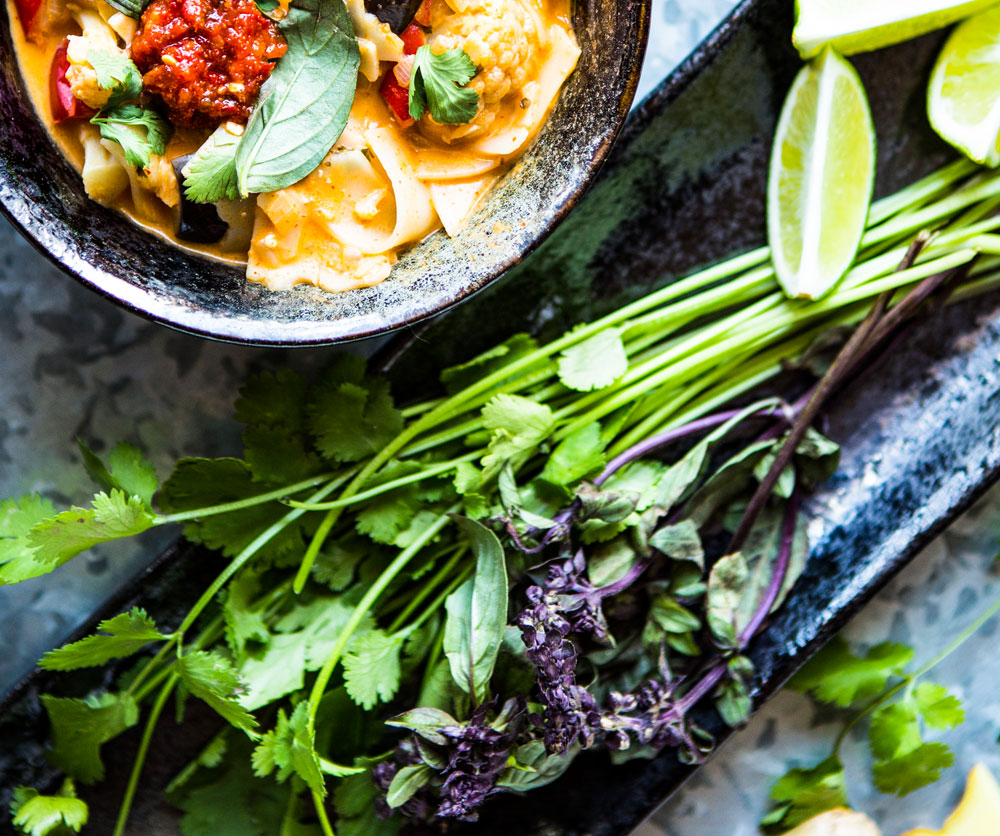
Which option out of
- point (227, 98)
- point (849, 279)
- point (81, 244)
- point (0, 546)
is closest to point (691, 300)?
point (849, 279)

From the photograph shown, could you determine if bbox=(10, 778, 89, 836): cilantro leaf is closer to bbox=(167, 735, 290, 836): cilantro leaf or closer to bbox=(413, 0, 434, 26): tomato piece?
bbox=(167, 735, 290, 836): cilantro leaf

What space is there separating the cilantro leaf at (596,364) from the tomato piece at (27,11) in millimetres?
973

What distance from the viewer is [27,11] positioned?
136 cm

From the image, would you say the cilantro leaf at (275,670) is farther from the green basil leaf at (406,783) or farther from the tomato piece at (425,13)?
the tomato piece at (425,13)

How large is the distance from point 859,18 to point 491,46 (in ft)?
2.30

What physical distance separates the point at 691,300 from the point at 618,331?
17 cm

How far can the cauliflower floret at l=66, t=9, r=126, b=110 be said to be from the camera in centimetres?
130

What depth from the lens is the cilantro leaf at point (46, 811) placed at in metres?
1.47

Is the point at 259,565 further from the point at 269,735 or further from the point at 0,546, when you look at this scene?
the point at 0,546

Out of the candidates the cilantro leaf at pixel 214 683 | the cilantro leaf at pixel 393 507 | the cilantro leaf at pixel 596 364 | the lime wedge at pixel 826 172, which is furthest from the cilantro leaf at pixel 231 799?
the lime wedge at pixel 826 172

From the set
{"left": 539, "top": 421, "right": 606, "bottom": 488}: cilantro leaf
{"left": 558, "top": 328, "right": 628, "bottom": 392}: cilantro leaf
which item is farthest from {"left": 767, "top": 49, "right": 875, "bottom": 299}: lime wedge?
{"left": 539, "top": 421, "right": 606, "bottom": 488}: cilantro leaf

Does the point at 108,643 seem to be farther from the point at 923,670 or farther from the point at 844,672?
the point at 923,670

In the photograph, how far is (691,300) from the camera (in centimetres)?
167

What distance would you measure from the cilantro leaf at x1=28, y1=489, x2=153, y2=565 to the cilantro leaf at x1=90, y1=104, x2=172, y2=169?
1.65 ft
